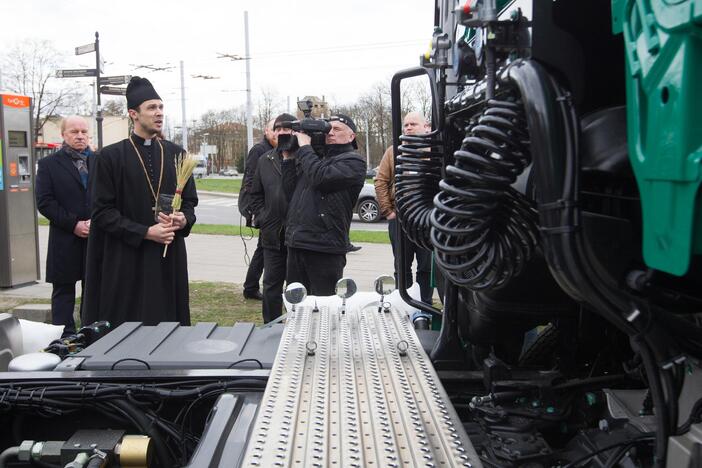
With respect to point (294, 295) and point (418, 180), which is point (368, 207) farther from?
point (418, 180)

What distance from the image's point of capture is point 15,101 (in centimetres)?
883

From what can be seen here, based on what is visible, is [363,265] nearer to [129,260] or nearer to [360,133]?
[129,260]

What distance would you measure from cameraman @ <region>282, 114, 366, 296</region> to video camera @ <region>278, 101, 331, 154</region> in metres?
0.07

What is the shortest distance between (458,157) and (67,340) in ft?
6.59

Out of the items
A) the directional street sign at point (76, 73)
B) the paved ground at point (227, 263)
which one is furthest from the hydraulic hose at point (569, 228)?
the directional street sign at point (76, 73)

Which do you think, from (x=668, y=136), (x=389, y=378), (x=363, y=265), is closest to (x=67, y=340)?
(x=389, y=378)

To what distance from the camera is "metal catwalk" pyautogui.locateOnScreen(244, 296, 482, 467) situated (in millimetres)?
1634

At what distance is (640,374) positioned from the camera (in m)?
2.18

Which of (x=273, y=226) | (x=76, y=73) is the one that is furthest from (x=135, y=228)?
(x=76, y=73)

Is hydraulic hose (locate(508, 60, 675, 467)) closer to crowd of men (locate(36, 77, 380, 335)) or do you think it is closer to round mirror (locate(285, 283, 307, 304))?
round mirror (locate(285, 283, 307, 304))

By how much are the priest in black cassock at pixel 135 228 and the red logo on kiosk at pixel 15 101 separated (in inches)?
190

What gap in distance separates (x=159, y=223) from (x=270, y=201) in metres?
1.52

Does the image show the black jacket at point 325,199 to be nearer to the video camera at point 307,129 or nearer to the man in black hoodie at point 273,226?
the video camera at point 307,129

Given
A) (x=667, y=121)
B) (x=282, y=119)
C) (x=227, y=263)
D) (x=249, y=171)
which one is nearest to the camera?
(x=667, y=121)
